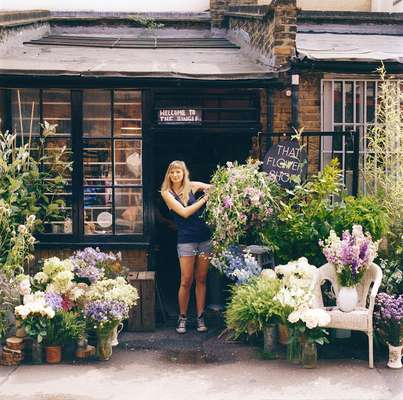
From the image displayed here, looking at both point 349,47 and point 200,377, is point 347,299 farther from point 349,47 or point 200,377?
point 349,47

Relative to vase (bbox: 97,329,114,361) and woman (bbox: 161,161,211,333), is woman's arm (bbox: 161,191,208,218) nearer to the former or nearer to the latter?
woman (bbox: 161,161,211,333)

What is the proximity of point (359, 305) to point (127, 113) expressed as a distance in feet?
12.5

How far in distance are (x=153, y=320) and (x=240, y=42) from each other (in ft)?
16.3

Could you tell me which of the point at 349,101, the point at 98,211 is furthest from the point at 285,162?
the point at 98,211

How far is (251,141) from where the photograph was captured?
9594 millimetres

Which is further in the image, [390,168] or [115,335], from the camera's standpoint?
[390,168]

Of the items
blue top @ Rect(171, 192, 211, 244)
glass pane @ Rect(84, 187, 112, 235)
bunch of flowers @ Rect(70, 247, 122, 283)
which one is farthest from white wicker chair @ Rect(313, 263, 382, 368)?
glass pane @ Rect(84, 187, 112, 235)

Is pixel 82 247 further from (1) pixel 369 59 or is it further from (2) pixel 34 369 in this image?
(1) pixel 369 59

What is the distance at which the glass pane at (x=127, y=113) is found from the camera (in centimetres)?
882

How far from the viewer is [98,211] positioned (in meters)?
8.88

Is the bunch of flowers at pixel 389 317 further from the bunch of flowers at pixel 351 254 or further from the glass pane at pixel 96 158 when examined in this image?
the glass pane at pixel 96 158

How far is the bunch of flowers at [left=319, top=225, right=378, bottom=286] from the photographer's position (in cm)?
695

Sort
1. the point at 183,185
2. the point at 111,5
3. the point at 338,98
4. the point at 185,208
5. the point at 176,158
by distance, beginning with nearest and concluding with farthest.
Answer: the point at 185,208 → the point at 183,185 → the point at 338,98 → the point at 176,158 → the point at 111,5

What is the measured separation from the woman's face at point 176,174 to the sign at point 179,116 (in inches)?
39.7
